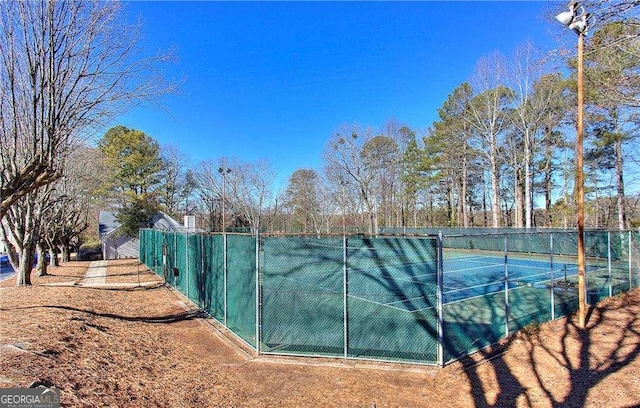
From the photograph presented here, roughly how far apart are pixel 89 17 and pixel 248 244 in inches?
180

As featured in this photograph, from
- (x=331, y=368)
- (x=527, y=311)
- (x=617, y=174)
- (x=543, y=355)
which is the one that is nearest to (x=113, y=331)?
(x=331, y=368)

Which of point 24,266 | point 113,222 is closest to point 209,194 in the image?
point 113,222

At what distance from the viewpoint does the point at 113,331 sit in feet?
18.7

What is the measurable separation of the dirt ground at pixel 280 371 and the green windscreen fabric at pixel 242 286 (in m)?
0.35

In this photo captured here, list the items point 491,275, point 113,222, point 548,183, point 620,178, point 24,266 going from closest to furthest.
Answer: point 24,266
point 491,275
point 620,178
point 113,222
point 548,183

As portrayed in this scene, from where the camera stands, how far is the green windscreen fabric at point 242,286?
559cm

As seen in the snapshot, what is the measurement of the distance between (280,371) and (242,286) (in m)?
1.82

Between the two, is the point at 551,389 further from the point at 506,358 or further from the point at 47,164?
the point at 47,164

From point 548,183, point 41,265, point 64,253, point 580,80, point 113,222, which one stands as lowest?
point 64,253

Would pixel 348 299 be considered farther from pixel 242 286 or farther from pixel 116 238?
pixel 116 238

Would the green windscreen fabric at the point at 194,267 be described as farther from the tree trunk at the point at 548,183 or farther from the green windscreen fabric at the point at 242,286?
the tree trunk at the point at 548,183

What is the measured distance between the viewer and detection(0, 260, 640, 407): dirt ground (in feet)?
11.8

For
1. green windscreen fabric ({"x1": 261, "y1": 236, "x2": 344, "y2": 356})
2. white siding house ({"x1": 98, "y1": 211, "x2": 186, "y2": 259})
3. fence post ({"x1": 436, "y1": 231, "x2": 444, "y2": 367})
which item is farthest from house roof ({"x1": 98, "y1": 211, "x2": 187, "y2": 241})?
fence post ({"x1": 436, "y1": 231, "x2": 444, "y2": 367})

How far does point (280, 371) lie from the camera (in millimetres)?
4617
